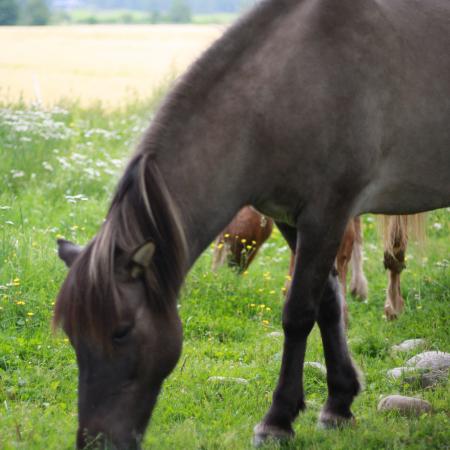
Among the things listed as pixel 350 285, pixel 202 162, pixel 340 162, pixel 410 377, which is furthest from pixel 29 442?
pixel 350 285

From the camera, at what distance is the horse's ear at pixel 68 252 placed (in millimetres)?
3625

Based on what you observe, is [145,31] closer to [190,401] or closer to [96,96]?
[96,96]

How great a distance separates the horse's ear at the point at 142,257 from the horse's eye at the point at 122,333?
8.2 inches

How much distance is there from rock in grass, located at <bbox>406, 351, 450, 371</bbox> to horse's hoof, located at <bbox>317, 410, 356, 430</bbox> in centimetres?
95

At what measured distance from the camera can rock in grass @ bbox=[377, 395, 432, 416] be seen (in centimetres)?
444

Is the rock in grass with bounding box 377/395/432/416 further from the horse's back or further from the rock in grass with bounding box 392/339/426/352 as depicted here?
the rock in grass with bounding box 392/339/426/352

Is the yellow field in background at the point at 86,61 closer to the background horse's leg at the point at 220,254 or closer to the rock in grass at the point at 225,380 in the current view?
the background horse's leg at the point at 220,254

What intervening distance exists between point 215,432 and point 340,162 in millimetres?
1487

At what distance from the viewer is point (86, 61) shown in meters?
13.5

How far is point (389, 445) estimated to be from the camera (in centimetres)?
398

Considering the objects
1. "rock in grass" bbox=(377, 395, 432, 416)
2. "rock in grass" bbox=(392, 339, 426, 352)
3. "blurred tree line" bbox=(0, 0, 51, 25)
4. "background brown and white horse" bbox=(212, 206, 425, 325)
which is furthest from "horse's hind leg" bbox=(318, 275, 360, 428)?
"blurred tree line" bbox=(0, 0, 51, 25)

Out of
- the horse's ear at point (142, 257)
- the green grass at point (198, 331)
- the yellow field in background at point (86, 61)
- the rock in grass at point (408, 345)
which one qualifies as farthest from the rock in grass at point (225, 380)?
the yellow field in background at point (86, 61)

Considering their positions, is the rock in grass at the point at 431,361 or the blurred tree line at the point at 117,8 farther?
the blurred tree line at the point at 117,8

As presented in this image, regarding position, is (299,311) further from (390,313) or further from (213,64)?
(390,313)
